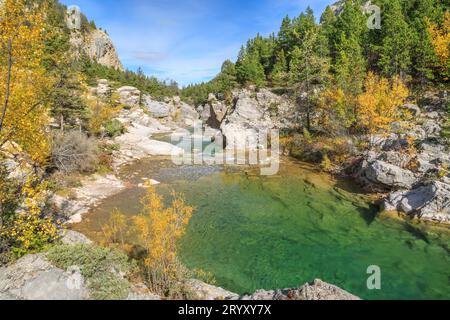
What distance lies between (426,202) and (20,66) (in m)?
24.1

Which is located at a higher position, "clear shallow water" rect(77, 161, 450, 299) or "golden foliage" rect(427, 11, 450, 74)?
"golden foliage" rect(427, 11, 450, 74)

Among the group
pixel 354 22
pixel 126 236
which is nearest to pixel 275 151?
pixel 126 236

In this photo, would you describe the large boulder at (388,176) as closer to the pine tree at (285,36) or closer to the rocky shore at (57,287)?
the rocky shore at (57,287)

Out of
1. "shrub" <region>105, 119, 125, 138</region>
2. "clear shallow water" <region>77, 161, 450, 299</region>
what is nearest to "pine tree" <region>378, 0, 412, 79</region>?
"clear shallow water" <region>77, 161, 450, 299</region>

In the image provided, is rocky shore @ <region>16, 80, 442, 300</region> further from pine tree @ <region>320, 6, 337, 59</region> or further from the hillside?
pine tree @ <region>320, 6, 337, 59</region>

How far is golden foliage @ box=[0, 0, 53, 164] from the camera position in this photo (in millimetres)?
7934

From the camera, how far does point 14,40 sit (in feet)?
27.0

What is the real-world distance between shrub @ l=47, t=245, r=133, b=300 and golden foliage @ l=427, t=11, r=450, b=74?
48246 millimetres

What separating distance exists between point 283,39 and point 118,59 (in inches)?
4387

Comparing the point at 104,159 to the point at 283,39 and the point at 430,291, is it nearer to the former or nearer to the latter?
the point at 430,291

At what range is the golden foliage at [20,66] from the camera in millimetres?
7934

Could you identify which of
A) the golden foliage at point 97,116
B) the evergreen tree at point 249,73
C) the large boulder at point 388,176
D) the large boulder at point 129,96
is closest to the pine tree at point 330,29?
the evergreen tree at point 249,73

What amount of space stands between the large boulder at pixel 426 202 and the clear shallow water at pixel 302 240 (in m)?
1.28

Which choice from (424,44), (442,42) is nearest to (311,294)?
(442,42)
